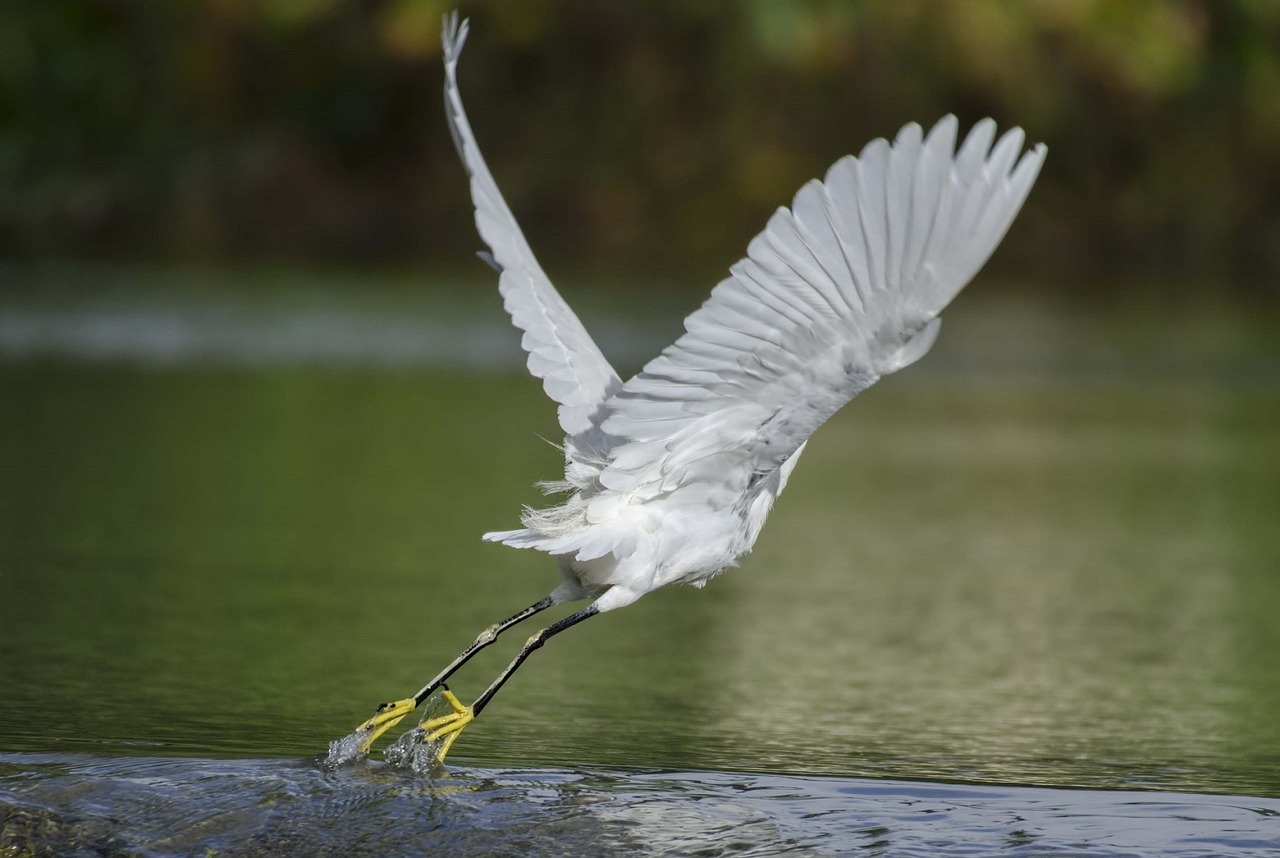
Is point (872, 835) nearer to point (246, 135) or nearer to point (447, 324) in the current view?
point (447, 324)

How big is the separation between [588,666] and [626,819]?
6.51ft

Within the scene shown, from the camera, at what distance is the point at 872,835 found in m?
5.08

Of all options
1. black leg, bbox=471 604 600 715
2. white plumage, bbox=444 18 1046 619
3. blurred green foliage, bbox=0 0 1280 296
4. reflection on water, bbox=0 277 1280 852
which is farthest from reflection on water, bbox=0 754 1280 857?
blurred green foliage, bbox=0 0 1280 296

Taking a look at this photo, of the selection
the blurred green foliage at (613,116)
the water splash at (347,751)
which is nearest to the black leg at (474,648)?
the water splash at (347,751)

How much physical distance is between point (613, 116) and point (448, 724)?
34283 millimetres

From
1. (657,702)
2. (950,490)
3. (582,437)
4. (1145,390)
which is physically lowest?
(657,702)

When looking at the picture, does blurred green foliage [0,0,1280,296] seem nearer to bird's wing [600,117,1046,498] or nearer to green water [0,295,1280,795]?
green water [0,295,1280,795]

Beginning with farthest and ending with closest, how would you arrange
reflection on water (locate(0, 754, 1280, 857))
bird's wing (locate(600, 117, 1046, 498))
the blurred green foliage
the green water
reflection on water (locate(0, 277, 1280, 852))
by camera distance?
the blurred green foliage
the green water
reflection on water (locate(0, 277, 1280, 852))
reflection on water (locate(0, 754, 1280, 857))
bird's wing (locate(600, 117, 1046, 498))

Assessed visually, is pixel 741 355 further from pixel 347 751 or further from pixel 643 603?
pixel 643 603

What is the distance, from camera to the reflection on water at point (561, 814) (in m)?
4.91

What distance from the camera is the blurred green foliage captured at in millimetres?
34188

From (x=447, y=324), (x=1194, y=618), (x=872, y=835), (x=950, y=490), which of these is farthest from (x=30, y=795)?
(x=447, y=324)

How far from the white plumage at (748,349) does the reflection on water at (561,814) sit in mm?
566

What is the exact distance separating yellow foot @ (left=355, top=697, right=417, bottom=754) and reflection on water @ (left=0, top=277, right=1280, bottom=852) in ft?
0.55
